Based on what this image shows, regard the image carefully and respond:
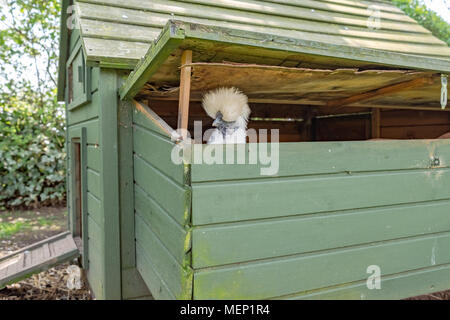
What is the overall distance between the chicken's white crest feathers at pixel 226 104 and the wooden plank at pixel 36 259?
2647 millimetres

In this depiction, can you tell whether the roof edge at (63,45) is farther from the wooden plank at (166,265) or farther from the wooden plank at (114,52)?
the wooden plank at (166,265)

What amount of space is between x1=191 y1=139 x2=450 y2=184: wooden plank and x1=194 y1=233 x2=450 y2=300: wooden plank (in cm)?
38

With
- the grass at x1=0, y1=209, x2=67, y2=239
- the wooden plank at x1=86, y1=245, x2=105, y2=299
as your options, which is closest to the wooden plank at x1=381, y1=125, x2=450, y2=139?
the wooden plank at x1=86, y1=245, x2=105, y2=299

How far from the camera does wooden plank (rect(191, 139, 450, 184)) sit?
1.40m

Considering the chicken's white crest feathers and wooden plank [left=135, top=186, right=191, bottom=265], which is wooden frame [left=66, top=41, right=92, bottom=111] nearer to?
wooden plank [left=135, top=186, right=191, bottom=265]

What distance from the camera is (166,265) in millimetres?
1646

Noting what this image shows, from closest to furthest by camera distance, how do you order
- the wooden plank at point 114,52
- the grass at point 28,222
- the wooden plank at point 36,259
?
the wooden plank at point 114,52 < the wooden plank at point 36,259 < the grass at point 28,222

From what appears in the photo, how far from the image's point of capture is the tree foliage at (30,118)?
7570mm

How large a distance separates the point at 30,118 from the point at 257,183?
7903mm

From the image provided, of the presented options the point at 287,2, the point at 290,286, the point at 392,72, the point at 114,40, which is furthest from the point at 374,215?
the point at 287,2

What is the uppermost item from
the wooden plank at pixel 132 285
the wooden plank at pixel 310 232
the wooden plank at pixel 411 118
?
the wooden plank at pixel 411 118

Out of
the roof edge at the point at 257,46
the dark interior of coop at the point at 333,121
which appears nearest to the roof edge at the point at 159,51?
the roof edge at the point at 257,46

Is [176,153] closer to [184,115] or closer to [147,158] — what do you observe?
[184,115]

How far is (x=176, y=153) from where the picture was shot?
Result: 4.64ft
